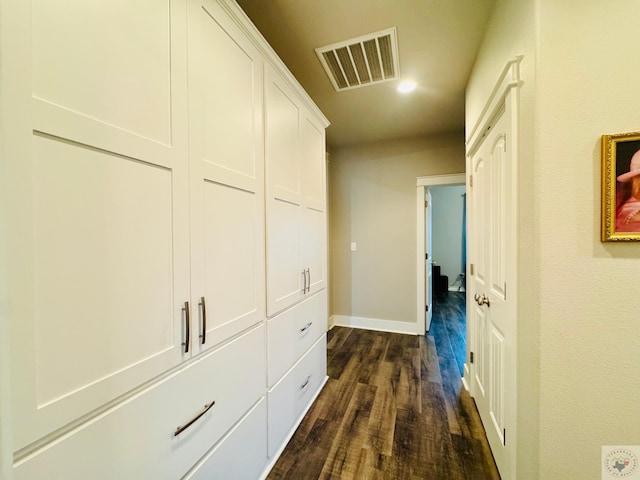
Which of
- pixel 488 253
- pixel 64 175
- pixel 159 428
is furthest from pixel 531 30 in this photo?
pixel 159 428

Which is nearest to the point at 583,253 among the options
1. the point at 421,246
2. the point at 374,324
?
the point at 421,246

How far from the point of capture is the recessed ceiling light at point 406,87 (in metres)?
2.21

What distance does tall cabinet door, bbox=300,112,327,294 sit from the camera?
189 centimetres

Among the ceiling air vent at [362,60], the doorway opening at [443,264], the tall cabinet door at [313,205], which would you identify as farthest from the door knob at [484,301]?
the ceiling air vent at [362,60]

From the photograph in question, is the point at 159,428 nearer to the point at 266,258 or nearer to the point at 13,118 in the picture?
the point at 266,258

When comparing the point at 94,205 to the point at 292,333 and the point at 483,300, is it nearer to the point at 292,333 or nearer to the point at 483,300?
the point at 292,333

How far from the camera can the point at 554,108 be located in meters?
0.99

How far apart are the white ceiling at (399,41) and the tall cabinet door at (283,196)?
0.40 metres

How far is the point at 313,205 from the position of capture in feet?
6.69

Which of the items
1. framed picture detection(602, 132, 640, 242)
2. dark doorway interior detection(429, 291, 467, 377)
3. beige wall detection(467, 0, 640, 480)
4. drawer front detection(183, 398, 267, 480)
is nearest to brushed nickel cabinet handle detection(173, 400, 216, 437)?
drawer front detection(183, 398, 267, 480)

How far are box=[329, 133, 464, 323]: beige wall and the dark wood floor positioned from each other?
977 mm

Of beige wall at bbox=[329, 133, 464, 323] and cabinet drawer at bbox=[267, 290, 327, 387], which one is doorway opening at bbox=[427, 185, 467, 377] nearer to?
beige wall at bbox=[329, 133, 464, 323]

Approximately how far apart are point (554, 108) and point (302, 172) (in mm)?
1349

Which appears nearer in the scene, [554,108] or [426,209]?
[554,108]
